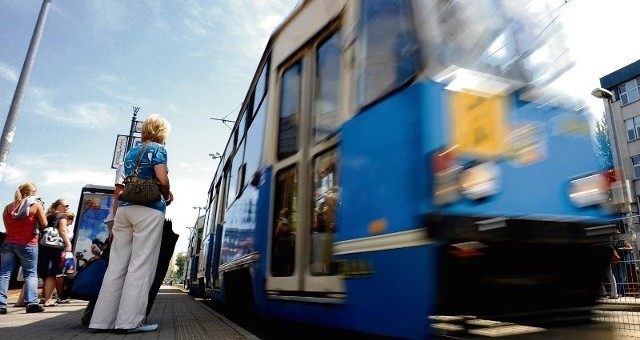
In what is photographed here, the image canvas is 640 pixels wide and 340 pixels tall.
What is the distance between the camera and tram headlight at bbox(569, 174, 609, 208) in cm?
281

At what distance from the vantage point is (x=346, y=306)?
2801 mm

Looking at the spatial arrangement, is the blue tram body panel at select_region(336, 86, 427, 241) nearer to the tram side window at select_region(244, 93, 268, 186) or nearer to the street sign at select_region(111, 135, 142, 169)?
the tram side window at select_region(244, 93, 268, 186)

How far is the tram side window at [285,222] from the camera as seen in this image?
3.72 metres

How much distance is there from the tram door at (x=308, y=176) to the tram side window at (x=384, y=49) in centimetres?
42

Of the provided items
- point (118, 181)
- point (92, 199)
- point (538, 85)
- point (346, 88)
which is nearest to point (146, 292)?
point (118, 181)

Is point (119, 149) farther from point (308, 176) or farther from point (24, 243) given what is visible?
point (308, 176)

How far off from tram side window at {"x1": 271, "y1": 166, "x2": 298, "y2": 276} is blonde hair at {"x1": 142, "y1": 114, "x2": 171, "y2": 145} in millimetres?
1162

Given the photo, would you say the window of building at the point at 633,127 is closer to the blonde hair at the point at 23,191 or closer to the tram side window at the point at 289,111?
the tram side window at the point at 289,111

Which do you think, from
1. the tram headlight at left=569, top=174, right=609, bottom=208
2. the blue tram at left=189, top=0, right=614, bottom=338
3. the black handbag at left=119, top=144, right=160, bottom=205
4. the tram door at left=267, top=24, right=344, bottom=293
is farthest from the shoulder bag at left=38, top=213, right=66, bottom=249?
the tram headlight at left=569, top=174, right=609, bottom=208

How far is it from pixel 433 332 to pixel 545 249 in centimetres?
93

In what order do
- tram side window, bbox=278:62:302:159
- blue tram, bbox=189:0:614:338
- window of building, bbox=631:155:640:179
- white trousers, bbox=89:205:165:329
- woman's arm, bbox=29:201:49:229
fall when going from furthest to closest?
window of building, bbox=631:155:640:179 < woman's arm, bbox=29:201:49:229 < tram side window, bbox=278:62:302:159 < white trousers, bbox=89:205:165:329 < blue tram, bbox=189:0:614:338

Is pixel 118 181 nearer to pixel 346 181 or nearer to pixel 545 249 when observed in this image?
pixel 346 181

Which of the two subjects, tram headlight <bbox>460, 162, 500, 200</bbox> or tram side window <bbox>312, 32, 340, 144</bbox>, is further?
tram side window <bbox>312, 32, 340, 144</bbox>

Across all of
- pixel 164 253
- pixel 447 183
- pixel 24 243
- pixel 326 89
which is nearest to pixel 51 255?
pixel 24 243
